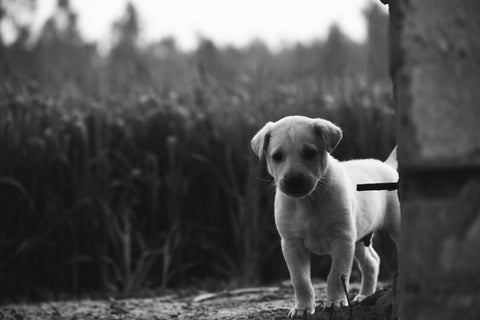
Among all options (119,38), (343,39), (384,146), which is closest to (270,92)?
(384,146)

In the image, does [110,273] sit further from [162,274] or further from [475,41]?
[475,41]

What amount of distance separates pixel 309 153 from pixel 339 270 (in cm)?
60

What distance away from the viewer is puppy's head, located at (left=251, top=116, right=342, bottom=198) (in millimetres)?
3367

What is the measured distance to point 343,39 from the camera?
→ 45.8m

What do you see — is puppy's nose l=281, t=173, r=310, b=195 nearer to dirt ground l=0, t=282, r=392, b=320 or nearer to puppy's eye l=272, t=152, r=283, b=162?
puppy's eye l=272, t=152, r=283, b=162

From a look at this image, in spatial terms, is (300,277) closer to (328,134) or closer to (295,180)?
(295,180)

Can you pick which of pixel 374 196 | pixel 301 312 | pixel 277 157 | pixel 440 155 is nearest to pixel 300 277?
pixel 301 312

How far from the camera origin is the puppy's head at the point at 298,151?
3.37m

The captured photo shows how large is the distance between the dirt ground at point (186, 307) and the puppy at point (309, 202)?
0.61 ft

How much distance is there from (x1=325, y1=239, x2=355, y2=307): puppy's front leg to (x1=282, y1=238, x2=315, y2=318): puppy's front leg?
96 millimetres

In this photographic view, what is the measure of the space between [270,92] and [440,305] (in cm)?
615

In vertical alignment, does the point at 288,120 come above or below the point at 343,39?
below

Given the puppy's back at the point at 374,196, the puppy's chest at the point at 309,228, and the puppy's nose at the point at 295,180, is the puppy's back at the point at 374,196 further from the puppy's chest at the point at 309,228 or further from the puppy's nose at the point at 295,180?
the puppy's nose at the point at 295,180

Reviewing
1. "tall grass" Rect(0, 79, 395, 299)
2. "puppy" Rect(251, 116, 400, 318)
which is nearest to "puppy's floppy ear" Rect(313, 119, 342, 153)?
"puppy" Rect(251, 116, 400, 318)
